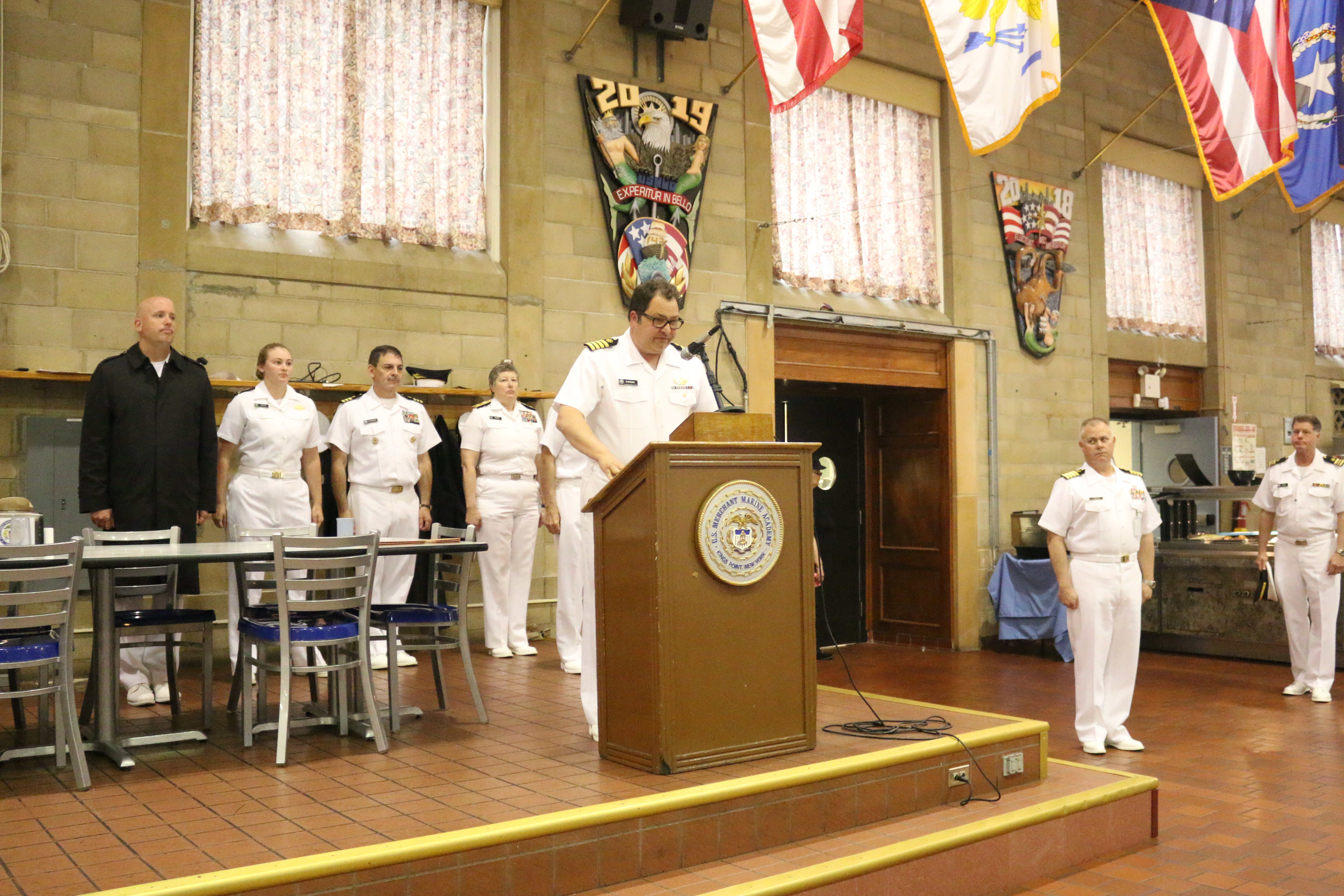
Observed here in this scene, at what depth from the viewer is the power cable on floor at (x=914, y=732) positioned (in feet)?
14.1

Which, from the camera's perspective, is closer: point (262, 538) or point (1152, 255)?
point (262, 538)

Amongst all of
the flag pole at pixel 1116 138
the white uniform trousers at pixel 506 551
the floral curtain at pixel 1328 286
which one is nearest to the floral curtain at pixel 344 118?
the white uniform trousers at pixel 506 551

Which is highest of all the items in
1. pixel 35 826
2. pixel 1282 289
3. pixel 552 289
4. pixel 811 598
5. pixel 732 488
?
pixel 1282 289

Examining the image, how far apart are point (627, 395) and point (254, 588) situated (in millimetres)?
1751

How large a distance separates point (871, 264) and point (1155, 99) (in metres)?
3.92

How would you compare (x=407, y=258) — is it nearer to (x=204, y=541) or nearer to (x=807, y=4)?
(x=204, y=541)

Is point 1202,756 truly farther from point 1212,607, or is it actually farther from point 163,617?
point 163,617

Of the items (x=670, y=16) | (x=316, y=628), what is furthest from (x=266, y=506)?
(x=670, y=16)

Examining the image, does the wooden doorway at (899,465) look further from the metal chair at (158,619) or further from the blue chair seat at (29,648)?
the blue chair seat at (29,648)

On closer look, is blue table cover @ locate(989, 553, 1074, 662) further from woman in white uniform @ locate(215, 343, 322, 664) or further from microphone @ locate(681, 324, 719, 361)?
woman in white uniform @ locate(215, 343, 322, 664)

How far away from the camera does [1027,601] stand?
998cm

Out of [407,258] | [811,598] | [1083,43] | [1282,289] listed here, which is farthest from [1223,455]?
[811,598]

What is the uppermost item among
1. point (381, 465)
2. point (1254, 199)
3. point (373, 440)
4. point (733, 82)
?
point (1254, 199)

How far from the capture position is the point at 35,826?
129 inches
